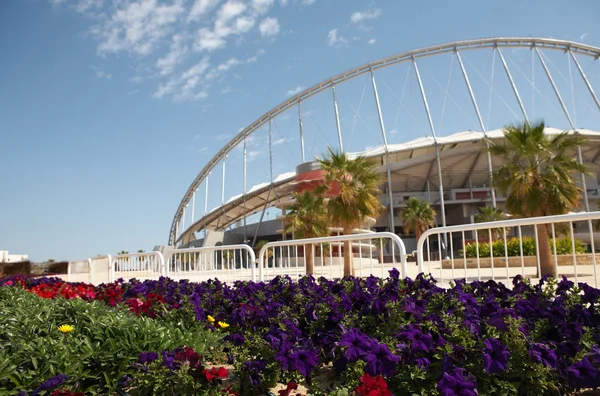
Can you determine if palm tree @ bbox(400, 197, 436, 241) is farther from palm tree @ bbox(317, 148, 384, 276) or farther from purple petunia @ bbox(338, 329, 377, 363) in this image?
purple petunia @ bbox(338, 329, 377, 363)

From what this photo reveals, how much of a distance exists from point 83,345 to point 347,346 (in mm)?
2016

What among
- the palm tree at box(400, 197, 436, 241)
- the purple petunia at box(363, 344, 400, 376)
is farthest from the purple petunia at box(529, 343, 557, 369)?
the palm tree at box(400, 197, 436, 241)

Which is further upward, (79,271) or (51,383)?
(79,271)

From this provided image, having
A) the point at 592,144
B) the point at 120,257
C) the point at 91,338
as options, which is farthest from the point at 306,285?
the point at 592,144

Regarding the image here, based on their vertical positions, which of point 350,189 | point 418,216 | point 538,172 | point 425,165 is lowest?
point 538,172

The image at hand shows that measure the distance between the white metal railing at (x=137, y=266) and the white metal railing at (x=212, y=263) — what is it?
375mm

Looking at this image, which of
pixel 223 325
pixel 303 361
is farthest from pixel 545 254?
pixel 303 361

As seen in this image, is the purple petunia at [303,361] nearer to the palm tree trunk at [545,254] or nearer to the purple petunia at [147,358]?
the purple petunia at [147,358]

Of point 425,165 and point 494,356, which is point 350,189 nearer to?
point 494,356

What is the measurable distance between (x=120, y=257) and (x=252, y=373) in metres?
9.76

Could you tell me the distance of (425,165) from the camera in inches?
2422

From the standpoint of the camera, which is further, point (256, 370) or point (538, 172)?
point (538, 172)

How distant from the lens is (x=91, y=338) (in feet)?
11.6

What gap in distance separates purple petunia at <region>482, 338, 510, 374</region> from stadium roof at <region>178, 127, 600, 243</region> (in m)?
48.8
